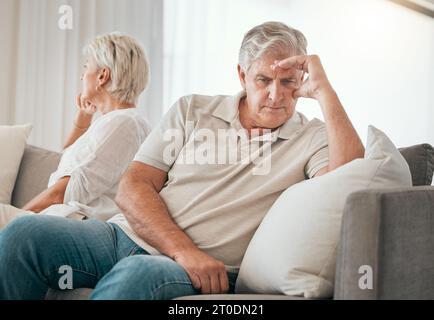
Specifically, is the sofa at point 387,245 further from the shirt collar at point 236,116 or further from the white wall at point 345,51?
the white wall at point 345,51

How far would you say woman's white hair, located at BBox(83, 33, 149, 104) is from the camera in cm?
225

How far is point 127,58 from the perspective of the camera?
2264 millimetres

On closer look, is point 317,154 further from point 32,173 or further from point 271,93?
point 32,173

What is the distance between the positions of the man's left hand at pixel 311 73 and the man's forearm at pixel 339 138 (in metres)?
0.05

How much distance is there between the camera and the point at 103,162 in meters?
2.05

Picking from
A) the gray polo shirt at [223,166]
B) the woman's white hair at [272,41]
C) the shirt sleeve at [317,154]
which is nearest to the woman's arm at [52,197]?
the gray polo shirt at [223,166]

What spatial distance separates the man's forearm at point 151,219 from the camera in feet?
4.81

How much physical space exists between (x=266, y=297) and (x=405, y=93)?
3421 millimetres

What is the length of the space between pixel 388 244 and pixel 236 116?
0.64 metres

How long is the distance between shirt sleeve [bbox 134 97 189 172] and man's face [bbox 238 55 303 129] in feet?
0.57

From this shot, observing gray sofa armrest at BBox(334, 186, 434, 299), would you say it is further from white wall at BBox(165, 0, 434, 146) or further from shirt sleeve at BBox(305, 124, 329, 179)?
white wall at BBox(165, 0, 434, 146)

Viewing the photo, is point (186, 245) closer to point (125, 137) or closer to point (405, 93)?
point (125, 137)

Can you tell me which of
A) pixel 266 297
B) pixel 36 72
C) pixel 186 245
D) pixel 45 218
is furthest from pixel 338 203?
pixel 36 72

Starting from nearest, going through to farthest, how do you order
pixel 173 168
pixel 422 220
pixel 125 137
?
pixel 422 220 < pixel 173 168 < pixel 125 137
